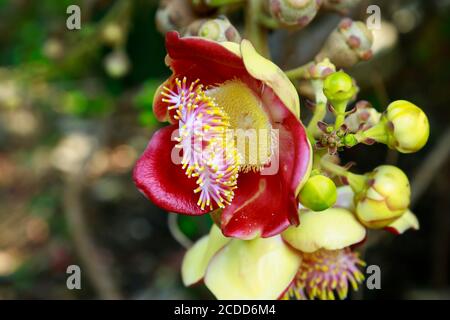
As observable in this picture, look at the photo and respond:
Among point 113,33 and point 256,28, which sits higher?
point 113,33

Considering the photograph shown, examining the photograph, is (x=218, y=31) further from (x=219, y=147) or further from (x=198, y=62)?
(x=219, y=147)

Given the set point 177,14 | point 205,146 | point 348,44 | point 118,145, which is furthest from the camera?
point 118,145

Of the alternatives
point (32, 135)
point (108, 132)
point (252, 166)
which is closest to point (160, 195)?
point (252, 166)

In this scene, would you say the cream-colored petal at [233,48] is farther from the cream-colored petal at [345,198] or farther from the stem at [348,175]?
the cream-colored petal at [345,198]

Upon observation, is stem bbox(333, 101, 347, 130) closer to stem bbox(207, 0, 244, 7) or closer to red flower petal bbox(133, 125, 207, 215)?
red flower petal bbox(133, 125, 207, 215)

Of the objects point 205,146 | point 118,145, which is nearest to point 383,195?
point 205,146

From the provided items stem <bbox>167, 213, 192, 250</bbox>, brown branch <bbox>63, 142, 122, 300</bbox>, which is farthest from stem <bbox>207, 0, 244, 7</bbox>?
brown branch <bbox>63, 142, 122, 300</bbox>

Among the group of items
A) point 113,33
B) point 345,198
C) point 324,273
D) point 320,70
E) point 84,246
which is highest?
point 113,33

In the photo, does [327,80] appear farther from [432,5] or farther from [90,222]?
[90,222]
